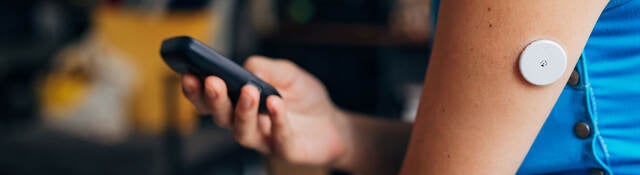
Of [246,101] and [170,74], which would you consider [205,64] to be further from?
[170,74]

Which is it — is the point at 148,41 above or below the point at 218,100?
below

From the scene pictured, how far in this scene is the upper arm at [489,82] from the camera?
1.54 ft

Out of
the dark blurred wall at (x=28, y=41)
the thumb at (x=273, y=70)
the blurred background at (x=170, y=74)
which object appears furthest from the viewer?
the dark blurred wall at (x=28, y=41)

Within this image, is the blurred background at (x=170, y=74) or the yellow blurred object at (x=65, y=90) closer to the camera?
the blurred background at (x=170, y=74)

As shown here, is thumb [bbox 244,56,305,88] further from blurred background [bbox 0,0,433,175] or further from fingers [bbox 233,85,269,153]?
blurred background [bbox 0,0,433,175]

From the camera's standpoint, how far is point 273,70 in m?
0.77

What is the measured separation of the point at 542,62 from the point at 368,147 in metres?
0.37

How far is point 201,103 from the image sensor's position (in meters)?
0.71

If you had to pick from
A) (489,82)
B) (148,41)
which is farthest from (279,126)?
(148,41)

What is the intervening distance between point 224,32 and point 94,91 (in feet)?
1.45

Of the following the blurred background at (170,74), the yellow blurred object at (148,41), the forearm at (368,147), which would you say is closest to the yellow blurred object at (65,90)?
the blurred background at (170,74)

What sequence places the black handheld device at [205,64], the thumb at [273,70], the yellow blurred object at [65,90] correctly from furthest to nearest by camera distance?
the yellow blurred object at [65,90], the thumb at [273,70], the black handheld device at [205,64]

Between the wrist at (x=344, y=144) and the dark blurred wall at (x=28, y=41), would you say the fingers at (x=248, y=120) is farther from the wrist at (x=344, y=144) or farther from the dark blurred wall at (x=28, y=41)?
the dark blurred wall at (x=28, y=41)

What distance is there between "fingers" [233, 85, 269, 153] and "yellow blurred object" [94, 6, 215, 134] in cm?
146
